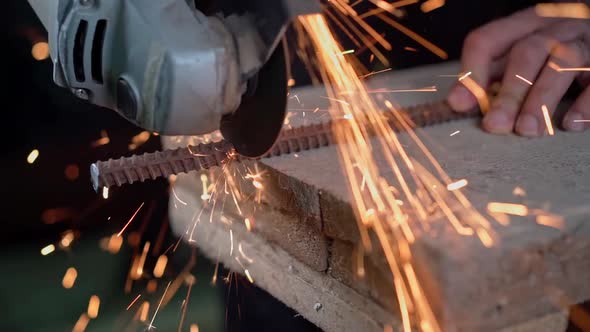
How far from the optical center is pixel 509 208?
2.99ft

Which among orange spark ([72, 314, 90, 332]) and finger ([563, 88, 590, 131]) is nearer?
finger ([563, 88, 590, 131])

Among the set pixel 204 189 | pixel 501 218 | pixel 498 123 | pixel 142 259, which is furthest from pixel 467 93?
pixel 142 259

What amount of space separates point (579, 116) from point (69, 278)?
3.88ft

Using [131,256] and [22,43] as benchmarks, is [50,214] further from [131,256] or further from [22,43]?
[22,43]

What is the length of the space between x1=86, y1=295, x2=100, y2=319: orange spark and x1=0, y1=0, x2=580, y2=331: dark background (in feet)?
0.05

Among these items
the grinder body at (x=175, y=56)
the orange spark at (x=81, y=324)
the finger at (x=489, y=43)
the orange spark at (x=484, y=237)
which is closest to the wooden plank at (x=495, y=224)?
the orange spark at (x=484, y=237)

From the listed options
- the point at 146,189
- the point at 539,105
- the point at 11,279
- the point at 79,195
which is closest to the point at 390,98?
the point at 539,105

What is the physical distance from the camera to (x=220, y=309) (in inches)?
69.4

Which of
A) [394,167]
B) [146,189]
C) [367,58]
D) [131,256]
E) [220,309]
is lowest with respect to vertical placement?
[220,309]

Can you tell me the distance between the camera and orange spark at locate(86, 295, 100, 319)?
165 centimetres

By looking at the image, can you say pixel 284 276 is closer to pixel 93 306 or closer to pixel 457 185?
pixel 457 185

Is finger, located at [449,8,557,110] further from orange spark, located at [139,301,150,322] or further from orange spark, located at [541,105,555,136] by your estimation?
orange spark, located at [139,301,150,322]

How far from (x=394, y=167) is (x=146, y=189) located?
82 cm

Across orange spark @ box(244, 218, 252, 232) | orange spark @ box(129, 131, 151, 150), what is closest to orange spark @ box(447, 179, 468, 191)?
orange spark @ box(244, 218, 252, 232)
